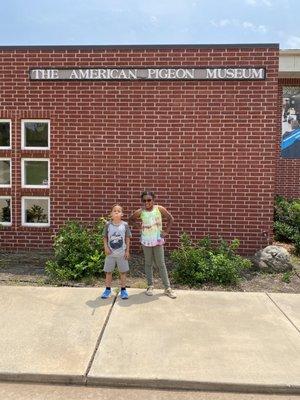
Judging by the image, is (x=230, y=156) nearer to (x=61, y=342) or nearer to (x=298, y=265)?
(x=298, y=265)

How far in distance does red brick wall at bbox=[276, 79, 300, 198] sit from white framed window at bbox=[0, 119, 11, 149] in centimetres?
859

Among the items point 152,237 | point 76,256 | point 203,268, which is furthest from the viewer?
point 76,256

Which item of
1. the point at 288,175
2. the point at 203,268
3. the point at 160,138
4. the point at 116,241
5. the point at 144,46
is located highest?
the point at 144,46

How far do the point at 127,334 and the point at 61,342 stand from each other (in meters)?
0.68

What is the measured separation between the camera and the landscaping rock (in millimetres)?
7273

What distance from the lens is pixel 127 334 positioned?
15.4 feet

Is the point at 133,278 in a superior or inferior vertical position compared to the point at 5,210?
inferior

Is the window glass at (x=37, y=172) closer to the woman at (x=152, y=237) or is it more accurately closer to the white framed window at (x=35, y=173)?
the white framed window at (x=35, y=173)

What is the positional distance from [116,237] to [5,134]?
367cm

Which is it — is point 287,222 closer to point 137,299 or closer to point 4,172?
point 137,299

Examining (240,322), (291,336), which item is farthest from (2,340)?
(291,336)

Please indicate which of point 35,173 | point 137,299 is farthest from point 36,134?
point 137,299

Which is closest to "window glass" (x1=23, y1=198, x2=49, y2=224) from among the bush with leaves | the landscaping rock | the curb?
the landscaping rock

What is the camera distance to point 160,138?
26.0 ft
